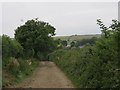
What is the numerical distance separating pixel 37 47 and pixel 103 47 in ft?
118

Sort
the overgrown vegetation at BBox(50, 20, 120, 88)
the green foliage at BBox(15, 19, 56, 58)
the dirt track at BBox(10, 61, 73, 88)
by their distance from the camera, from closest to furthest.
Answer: the overgrown vegetation at BBox(50, 20, 120, 88) → the dirt track at BBox(10, 61, 73, 88) → the green foliage at BBox(15, 19, 56, 58)

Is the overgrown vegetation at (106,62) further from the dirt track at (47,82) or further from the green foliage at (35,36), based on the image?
the green foliage at (35,36)

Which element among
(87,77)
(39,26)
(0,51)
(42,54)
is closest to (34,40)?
(39,26)

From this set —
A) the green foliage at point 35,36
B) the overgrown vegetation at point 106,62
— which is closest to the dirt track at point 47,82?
the overgrown vegetation at point 106,62

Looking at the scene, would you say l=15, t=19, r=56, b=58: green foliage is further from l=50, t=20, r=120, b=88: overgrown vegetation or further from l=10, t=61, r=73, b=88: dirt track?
l=50, t=20, r=120, b=88: overgrown vegetation

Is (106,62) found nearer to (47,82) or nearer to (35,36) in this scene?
(47,82)

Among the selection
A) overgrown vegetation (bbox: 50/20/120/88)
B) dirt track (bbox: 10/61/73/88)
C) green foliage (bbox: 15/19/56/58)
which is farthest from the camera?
green foliage (bbox: 15/19/56/58)

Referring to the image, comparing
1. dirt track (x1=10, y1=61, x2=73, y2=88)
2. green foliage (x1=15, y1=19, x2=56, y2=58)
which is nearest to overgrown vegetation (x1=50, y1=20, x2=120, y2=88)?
dirt track (x1=10, y1=61, x2=73, y2=88)

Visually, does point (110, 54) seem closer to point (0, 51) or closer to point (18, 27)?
point (0, 51)

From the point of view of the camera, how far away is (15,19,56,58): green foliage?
1889 inches

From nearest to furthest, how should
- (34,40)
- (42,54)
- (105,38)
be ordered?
(105,38) → (34,40) → (42,54)

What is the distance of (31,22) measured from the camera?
164ft

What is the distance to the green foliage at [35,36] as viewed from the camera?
48.0m

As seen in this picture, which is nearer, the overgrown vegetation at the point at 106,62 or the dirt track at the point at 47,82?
the overgrown vegetation at the point at 106,62
